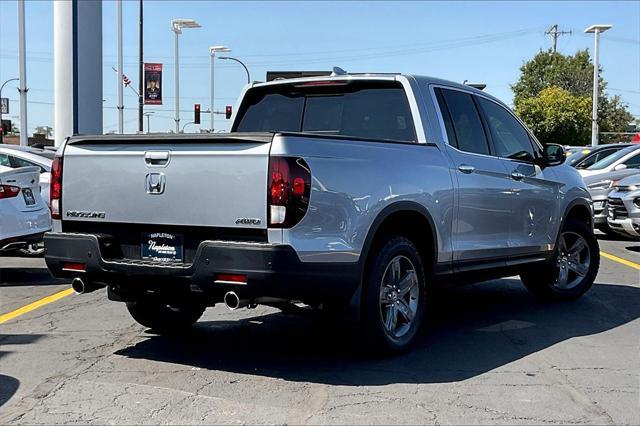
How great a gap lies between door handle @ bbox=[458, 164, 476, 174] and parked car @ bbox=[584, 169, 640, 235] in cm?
827

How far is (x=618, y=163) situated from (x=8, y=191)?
11500 millimetres

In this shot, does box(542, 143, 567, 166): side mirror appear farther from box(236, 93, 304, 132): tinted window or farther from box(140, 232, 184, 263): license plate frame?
box(140, 232, 184, 263): license plate frame

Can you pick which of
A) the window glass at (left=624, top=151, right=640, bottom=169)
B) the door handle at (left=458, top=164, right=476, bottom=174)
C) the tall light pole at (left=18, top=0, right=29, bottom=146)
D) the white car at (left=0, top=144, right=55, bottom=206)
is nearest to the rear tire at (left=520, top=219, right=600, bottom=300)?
the door handle at (left=458, top=164, right=476, bottom=174)

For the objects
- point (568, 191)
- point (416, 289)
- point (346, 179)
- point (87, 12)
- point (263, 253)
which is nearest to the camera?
point (263, 253)

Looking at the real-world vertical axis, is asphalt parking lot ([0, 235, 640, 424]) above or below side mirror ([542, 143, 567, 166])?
below

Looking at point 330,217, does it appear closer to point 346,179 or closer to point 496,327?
point 346,179

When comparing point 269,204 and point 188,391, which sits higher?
point 269,204

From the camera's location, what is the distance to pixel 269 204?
14.9 feet

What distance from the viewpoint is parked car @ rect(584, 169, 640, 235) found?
13.8 m

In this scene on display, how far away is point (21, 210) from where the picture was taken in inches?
356

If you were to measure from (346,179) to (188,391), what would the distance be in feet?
5.51

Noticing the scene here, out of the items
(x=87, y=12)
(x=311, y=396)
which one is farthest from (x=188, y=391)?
(x=87, y=12)

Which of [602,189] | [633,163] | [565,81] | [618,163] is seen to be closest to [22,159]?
[602,189]

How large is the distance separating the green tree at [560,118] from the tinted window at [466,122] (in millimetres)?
60783
